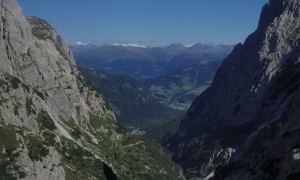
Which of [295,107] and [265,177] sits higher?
[295,107]

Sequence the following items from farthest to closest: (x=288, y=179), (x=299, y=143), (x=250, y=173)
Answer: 1. (x=250, y=173)
2. (x=299, y=143)
3. (x=288, y=179)

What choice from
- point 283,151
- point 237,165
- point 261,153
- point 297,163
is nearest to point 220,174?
point 237,165

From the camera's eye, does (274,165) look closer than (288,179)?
No

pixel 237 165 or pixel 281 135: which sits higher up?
pixel 281 135

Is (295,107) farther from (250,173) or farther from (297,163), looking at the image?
(297,163)

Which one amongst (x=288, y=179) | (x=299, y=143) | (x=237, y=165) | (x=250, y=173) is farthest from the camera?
(x=237, y=165)

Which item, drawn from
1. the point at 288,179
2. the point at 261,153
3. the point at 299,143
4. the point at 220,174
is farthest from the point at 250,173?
the point at 220,174

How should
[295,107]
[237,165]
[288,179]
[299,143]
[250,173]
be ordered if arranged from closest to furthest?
[288,179]
[299,143]
[250,173]
[295,107]
[237,165]

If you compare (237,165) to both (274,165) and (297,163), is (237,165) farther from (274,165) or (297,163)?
(297,163)

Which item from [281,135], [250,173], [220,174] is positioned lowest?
[220,174]
